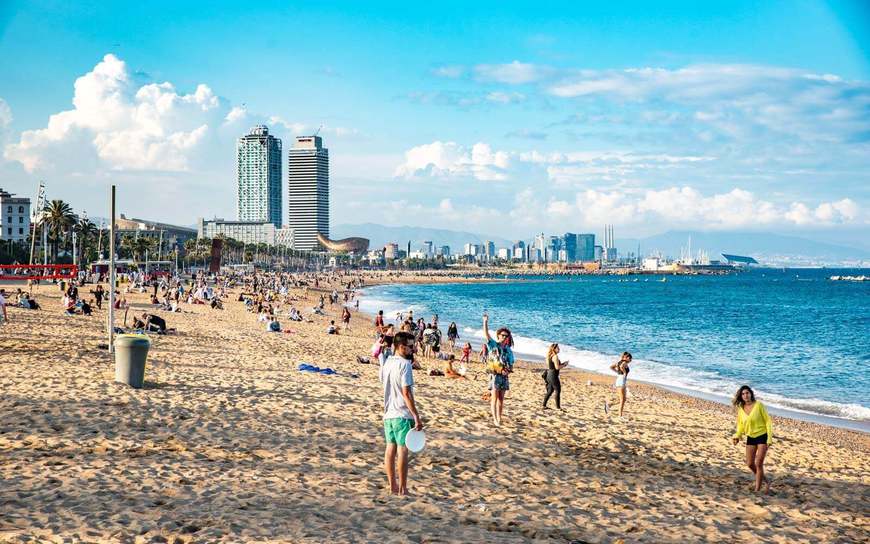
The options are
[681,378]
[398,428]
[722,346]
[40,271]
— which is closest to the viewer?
[398,428]

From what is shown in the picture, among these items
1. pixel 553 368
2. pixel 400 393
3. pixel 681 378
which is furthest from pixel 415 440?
pixel 681 378

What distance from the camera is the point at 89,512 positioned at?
6.32 meters

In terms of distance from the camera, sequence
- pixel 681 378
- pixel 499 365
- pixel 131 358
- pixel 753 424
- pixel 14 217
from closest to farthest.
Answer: pixel 753 424, pixel 499 365, pixel 131 358, pixel 681 378, pixel 14 217

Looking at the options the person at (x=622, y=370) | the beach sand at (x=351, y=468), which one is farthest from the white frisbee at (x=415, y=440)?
the person at (x=622, y=370)

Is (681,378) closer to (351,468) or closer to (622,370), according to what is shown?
(622,370)

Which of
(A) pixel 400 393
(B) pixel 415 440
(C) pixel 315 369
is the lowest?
(C) pixel 315 369

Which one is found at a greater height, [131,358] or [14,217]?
[14,217]

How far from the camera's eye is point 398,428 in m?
6.97

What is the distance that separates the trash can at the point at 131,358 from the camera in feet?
39.9

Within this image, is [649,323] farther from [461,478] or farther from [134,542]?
[134,542]

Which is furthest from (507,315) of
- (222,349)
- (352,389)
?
(352,389)

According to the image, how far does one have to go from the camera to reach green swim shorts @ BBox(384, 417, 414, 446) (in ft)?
22.7

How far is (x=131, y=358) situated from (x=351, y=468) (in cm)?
562

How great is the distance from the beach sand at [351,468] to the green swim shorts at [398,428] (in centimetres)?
76
